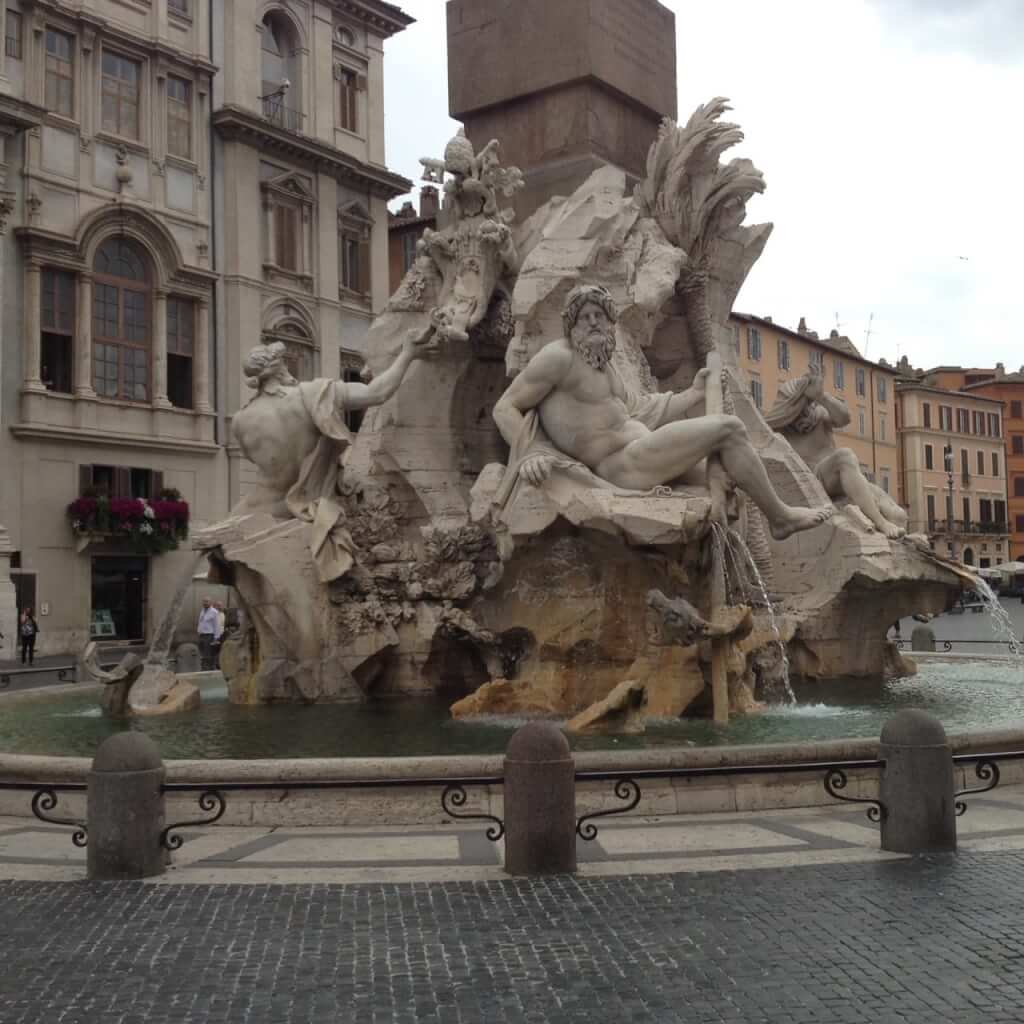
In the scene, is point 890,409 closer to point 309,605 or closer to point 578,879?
point 309,605

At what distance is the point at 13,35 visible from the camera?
28.4 meters

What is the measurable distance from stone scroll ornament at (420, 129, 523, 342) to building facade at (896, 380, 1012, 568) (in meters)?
50.1

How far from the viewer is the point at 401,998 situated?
4.14 meters

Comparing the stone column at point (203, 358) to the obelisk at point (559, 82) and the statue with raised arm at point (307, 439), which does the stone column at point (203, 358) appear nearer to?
the obelisk at point (559, 82)

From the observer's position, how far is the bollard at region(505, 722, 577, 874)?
564 centimetres

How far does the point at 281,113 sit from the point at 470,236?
956 inches

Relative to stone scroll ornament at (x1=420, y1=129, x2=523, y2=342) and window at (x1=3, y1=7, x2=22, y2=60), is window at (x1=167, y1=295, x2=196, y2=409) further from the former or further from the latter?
stone scroll ornament at (x1=420, y1=129, x2=523, y2=342)

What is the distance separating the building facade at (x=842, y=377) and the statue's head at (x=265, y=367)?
35.9 metres

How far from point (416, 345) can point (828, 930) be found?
802cm

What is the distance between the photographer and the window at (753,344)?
158 ft

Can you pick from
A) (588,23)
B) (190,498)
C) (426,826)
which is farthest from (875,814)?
(190,498)

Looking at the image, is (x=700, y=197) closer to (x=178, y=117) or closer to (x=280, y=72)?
(x=178, y=117)

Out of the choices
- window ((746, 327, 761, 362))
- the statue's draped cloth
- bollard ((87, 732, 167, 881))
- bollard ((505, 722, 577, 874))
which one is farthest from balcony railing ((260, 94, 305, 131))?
bollard ((505, 722, 577, 874))

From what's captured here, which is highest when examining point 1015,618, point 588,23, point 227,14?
point 227,14
